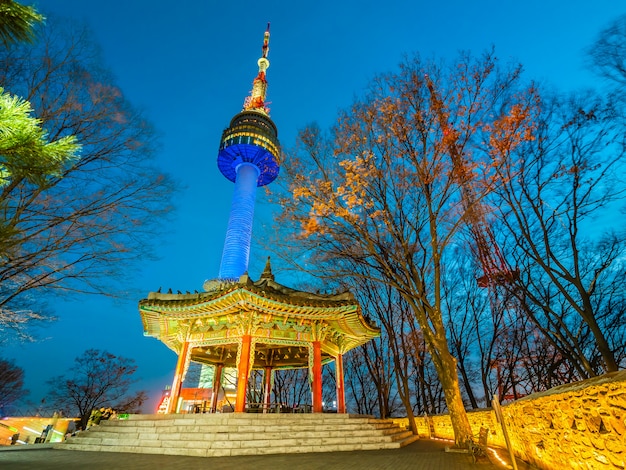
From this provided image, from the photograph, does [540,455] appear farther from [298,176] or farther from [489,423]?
[298,176]

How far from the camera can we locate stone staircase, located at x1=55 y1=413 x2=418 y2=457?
9.02 m

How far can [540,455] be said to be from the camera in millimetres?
5445

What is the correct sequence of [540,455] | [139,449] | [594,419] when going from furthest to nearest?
[139,449], [540,455], [594,419]

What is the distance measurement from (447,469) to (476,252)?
444 inches

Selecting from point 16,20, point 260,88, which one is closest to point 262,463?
point 16,20

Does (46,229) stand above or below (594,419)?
above

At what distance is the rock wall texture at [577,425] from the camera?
3.12 meters

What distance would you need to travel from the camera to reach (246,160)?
4116 cm

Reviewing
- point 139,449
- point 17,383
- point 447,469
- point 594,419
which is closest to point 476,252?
point 447,469

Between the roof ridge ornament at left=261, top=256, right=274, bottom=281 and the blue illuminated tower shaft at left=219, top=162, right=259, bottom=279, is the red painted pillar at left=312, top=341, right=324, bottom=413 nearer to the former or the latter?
the roof ridge ornament at left=261, top=256, right=274, bottom=281

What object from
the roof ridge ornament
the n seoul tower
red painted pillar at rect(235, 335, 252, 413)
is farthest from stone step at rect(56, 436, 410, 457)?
the n seoul tower

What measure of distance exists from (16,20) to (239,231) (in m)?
30.2

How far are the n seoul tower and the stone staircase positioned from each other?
2100 centimetres

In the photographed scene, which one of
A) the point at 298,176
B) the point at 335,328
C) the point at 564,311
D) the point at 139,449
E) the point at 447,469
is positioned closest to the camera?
the point at 447,469
